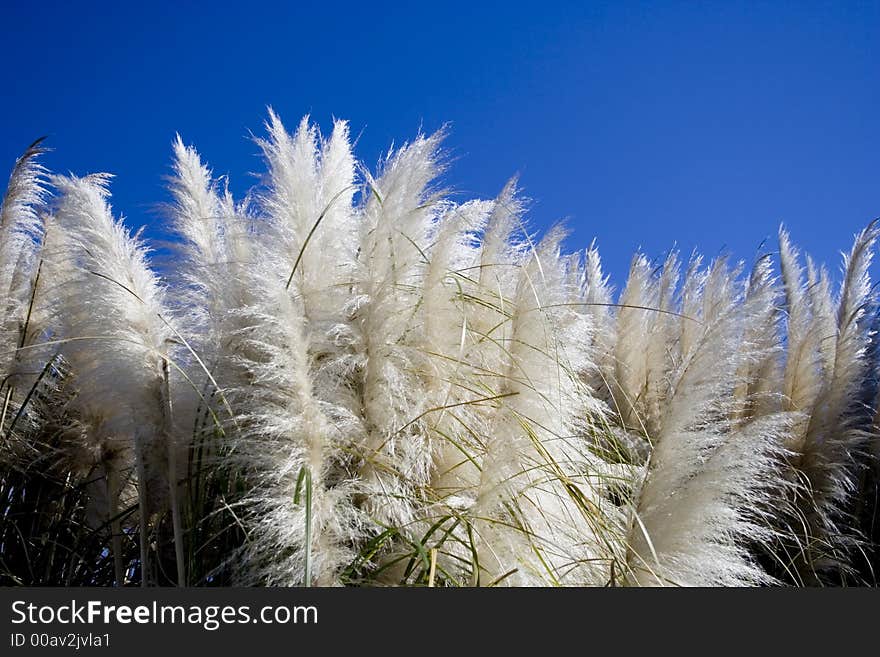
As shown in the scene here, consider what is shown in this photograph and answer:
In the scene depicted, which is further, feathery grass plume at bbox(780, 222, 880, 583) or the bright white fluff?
feathery grass plume at bbox(780, 222, 880, 583)

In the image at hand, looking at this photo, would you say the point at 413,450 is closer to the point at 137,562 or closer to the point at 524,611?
the point at 524,611

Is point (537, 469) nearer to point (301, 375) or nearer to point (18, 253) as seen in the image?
point (301, 375)

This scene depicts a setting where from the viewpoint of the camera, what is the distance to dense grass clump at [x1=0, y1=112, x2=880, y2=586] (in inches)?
78.7

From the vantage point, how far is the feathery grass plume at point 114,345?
228 centimetres

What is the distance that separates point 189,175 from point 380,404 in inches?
47.5

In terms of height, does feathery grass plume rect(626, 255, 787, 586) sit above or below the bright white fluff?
below

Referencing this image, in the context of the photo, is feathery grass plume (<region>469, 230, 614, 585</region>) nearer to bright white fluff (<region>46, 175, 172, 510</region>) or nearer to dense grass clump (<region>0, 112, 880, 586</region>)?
dense grass clump (<region>0, 112, 880, 586</region>)

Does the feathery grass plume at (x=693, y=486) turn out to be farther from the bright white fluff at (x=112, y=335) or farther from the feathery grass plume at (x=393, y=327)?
the bright white fluff at (x=112, y=335)

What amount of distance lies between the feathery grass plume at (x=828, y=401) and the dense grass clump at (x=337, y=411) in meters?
0.95

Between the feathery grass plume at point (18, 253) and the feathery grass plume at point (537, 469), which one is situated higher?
the feathery grass plume at point (18, 253)

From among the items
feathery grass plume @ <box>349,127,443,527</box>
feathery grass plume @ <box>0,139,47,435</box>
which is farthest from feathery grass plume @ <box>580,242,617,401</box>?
feathery grass plume @ <box>0,139,47,435</box>

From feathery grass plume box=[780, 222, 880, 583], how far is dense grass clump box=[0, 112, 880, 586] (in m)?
0.95

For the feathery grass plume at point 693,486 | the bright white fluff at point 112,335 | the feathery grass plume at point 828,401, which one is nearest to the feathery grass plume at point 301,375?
the bright white fluff at point 112,335

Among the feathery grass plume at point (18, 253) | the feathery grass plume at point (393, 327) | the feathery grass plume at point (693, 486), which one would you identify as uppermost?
the feathery grass plume at point (18, 253)
